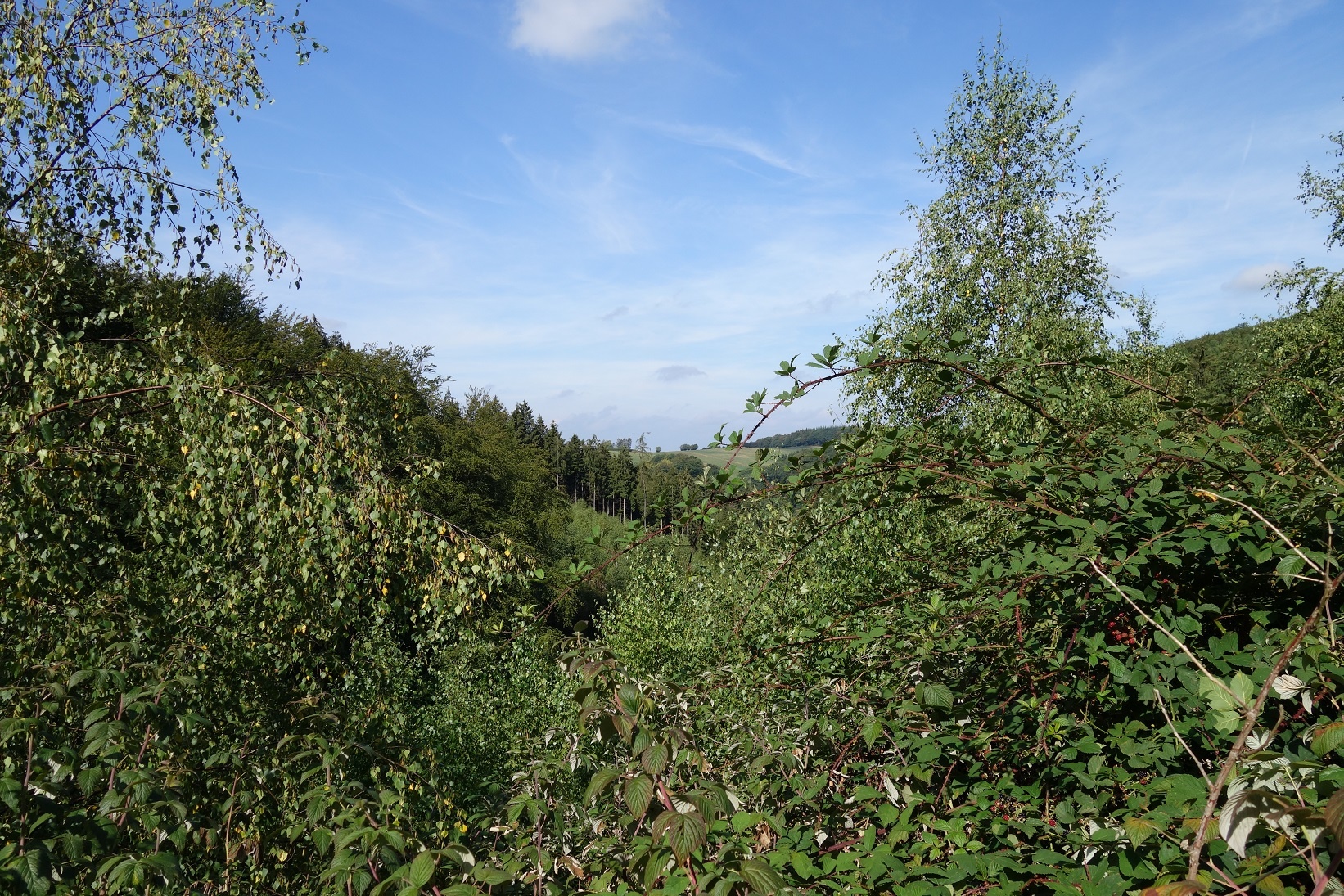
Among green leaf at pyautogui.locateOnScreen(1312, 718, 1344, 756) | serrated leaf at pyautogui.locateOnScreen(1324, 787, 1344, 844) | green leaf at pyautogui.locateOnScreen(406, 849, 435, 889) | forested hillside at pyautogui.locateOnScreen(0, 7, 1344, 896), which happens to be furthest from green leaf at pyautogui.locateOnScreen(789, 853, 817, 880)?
serrated leaf at pyautogui.locateOnScreen(1324, 787, 1344, 844)

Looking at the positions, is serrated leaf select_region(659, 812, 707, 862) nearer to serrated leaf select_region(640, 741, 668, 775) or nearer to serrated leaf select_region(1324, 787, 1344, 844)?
serrated leaf select_region(640, 741, 668, 775)

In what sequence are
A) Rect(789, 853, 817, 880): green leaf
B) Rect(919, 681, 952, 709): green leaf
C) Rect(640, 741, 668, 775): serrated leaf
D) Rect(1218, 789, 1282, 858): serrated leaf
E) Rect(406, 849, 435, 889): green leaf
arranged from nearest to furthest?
Rect(1218, 789, 1282, 858): serrated leaf < Rect(406, 849, 435, 889): green leaf < Rect(640, 741, 668, 775): serrated leaf < Rect(789, 853, 817, 880): green leaf < Rect(919, 681, 952, 709): green leaf

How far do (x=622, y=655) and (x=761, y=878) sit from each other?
2046mm

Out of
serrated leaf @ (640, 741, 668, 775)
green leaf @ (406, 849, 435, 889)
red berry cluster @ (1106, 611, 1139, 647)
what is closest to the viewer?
green leaf @ (406, 849, 435, 889)

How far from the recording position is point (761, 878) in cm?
135

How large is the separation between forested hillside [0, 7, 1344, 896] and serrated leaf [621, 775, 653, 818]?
1 cm

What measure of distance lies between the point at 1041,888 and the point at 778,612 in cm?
409

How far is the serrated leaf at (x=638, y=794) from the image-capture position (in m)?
1.53

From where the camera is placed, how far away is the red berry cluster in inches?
87.3

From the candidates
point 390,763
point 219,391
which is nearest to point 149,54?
point 219,391

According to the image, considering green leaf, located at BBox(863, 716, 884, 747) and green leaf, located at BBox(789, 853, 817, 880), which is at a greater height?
green leaf, located at BBox(863, 716, 884, 747)

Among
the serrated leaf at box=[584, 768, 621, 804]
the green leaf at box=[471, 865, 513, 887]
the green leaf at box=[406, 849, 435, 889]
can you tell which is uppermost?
the serrated leaf at box=[584, 768, 621, 804]

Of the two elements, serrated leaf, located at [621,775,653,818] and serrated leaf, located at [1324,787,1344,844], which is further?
serrated leaf, located at [621,775,653,818]

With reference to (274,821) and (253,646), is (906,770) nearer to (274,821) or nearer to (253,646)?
(274,821)
